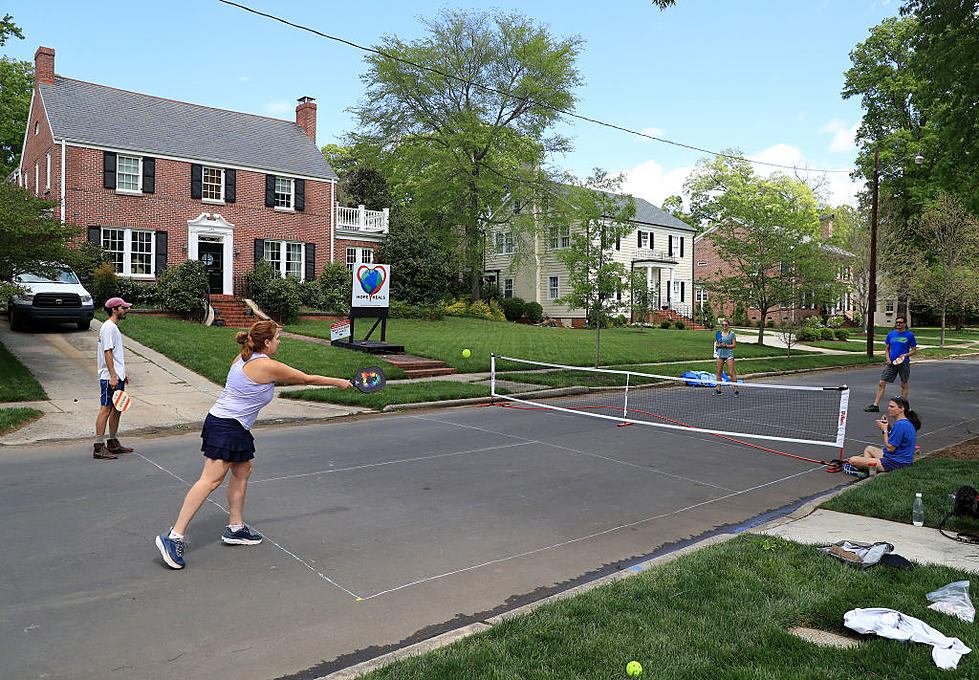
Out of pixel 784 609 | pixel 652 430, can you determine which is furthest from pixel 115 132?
pixel 784 609

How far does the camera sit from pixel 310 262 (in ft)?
109

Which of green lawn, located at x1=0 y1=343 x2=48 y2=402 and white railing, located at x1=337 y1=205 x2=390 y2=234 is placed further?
white railing, located at x1=337 y1=205 x2=390 y2=234

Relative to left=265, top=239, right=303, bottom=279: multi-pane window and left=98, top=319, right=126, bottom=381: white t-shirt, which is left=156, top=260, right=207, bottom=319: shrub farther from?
left=98, top=319, right=126, bottom=381: white t-shirt

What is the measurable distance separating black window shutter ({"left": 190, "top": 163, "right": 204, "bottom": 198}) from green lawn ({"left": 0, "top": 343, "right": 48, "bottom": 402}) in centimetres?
1537

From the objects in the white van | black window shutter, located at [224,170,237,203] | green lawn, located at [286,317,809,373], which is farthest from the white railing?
the white van

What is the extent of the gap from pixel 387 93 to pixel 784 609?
125ft

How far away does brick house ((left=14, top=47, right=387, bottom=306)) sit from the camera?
2755 centimetres

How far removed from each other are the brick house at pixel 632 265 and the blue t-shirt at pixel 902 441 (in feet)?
120

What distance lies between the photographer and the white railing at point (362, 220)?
118 ft

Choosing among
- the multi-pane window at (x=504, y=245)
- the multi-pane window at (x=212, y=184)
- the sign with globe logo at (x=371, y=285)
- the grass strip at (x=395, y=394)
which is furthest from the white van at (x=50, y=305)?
the multi-pane window at (x=504, y=245)

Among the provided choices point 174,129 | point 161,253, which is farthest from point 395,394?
point 174,129

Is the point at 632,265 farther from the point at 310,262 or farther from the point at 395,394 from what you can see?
the point at 395,394

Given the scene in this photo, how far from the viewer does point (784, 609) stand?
438 cm

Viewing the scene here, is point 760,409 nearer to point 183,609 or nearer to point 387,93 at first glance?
point 183,609
